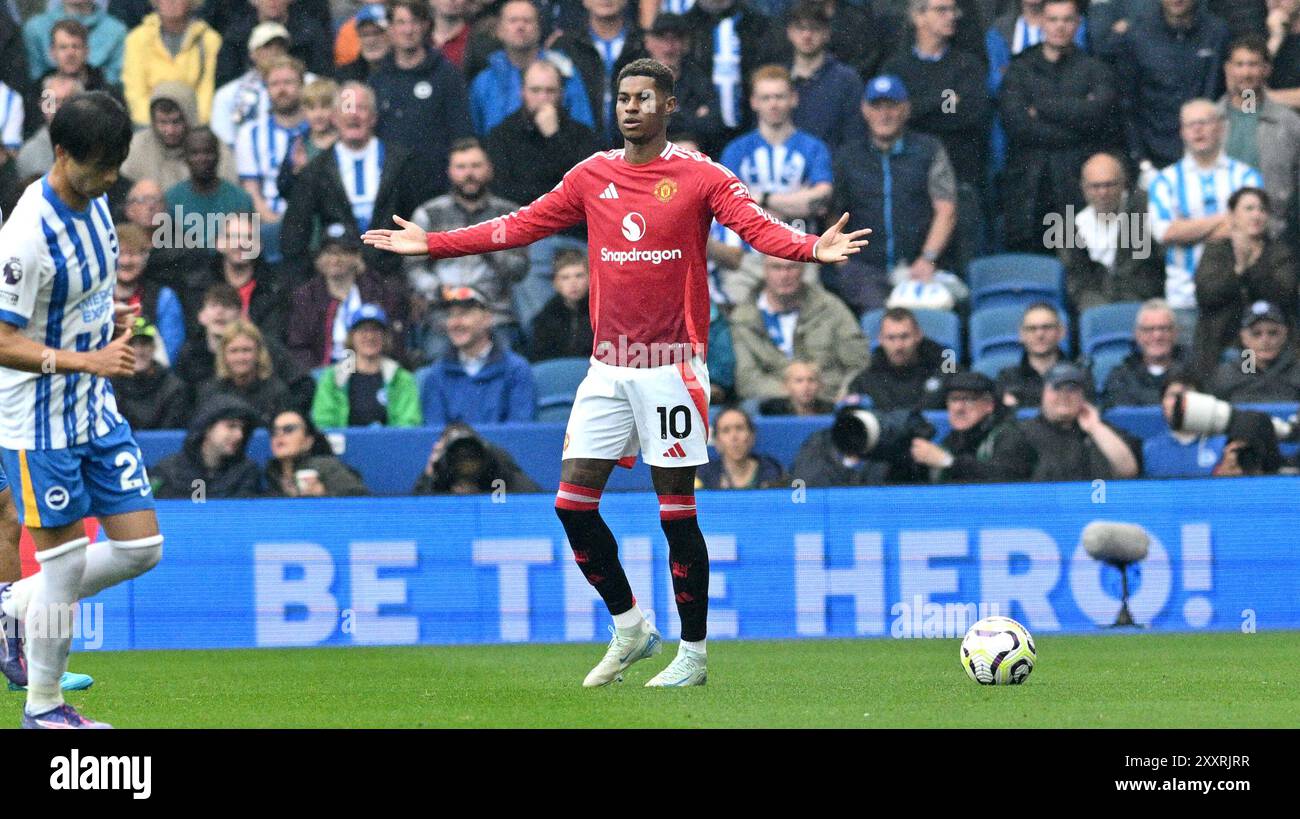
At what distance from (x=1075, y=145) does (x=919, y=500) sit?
4.04 m

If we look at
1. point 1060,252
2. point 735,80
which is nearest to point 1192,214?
point 1060,252

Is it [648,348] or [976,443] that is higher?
[648,348]

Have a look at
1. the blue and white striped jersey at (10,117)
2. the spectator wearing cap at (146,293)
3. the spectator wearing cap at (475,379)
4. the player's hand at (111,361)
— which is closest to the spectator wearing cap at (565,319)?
the spectator wearing cap at (475,379)

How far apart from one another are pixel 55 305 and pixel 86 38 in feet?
32.5

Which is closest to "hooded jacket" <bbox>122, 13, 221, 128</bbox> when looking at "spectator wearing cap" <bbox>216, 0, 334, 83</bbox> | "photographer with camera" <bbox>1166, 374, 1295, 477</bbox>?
"spectator wearing cap" <bbox>216, 0, 334, 83</bbox>

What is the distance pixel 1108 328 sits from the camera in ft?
47.6

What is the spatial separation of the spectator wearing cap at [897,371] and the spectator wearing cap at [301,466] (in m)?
3.56

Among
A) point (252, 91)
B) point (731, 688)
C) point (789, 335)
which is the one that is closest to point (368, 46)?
point (252, 91)

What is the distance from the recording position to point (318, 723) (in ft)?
24.1

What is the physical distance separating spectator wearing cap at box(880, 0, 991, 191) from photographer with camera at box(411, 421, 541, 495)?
4394 mm

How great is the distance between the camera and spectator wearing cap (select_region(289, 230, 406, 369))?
581 inches

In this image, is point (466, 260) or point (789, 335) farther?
point (466, 260)

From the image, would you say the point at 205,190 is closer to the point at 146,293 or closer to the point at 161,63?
the point at 146,293

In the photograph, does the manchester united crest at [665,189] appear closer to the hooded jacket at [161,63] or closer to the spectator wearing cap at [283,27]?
the spectator wearing cap at [283,27]
